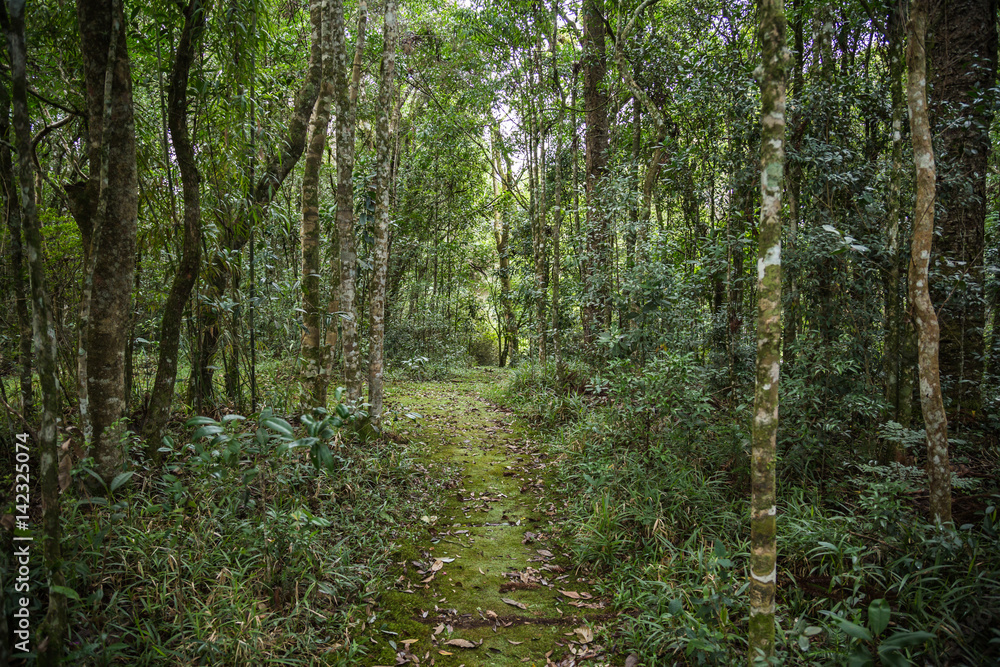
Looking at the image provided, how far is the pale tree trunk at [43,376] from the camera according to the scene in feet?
6.23

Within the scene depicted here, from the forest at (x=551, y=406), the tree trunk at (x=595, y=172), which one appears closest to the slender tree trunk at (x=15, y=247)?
the forest at (x=551, y=406)

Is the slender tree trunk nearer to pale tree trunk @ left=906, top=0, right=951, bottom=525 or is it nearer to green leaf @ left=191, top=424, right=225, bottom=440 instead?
green leaf @ left=191, top=424, right=225, bottom=440

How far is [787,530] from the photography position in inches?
147

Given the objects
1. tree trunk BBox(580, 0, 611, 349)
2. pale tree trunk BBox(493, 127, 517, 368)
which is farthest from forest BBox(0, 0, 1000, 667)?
pale tree trunk BBox(493, 127, 517, 368)

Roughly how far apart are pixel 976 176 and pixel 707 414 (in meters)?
3.77

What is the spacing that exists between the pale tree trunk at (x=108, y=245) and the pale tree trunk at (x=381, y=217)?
2862mm

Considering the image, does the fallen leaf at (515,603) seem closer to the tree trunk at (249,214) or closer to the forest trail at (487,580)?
the forest trail at (487,580)

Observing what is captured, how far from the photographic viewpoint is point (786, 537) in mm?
3559

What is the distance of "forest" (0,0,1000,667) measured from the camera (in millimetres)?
2629

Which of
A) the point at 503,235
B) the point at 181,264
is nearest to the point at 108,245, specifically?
the point at 181,264

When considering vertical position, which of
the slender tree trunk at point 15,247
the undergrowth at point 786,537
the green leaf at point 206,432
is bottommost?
the undergrowth at point 786,537

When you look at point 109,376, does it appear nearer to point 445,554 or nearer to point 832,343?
point 445,554

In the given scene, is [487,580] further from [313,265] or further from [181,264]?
[313,265]

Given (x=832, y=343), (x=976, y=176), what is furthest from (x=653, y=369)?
(x=976, y=176)
